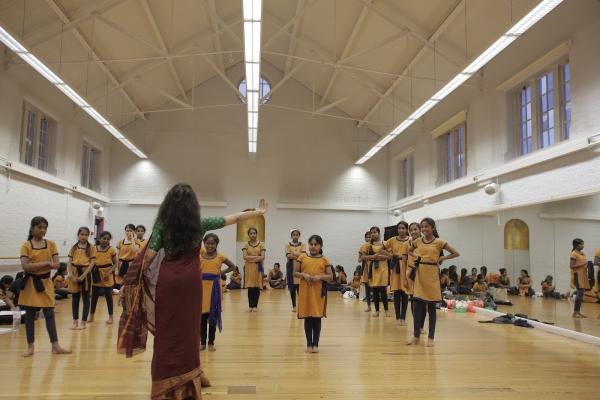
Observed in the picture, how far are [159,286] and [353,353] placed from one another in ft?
11.7

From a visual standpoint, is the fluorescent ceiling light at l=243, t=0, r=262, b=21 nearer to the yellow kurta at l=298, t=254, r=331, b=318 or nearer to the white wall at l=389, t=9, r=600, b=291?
the yellow kurta at l=298, t=254, r=331, b=318

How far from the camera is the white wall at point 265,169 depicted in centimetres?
1708

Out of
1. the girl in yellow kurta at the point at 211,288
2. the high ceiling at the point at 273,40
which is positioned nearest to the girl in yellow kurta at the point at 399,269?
the high ceiling at the point at 273,40

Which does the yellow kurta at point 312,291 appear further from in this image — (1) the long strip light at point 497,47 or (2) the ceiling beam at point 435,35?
(2) the ceiling beam at point 435,35

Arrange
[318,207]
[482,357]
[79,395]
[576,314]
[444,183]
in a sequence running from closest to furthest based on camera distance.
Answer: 1. [79,395]
2. [482,357]
3. [576,314]
4. [444,183]
5. [318,207]

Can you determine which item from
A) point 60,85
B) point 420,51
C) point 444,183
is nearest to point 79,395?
point 60,85

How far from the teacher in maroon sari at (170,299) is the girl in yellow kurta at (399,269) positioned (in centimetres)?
537

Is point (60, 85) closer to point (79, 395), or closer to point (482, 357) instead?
point (79, 395)

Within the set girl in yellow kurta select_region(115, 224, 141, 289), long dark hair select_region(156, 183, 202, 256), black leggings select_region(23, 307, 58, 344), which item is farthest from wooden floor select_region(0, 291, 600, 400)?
long dark hair select_region(156, 183, 202, 256)

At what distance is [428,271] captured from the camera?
578cm

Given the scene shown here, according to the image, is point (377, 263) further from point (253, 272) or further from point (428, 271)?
point (428, 271)

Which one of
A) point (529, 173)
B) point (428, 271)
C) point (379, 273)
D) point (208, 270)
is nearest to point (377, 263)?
point (379, 273)

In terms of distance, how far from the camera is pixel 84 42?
10.6 metres

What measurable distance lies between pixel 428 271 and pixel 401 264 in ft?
5.91
